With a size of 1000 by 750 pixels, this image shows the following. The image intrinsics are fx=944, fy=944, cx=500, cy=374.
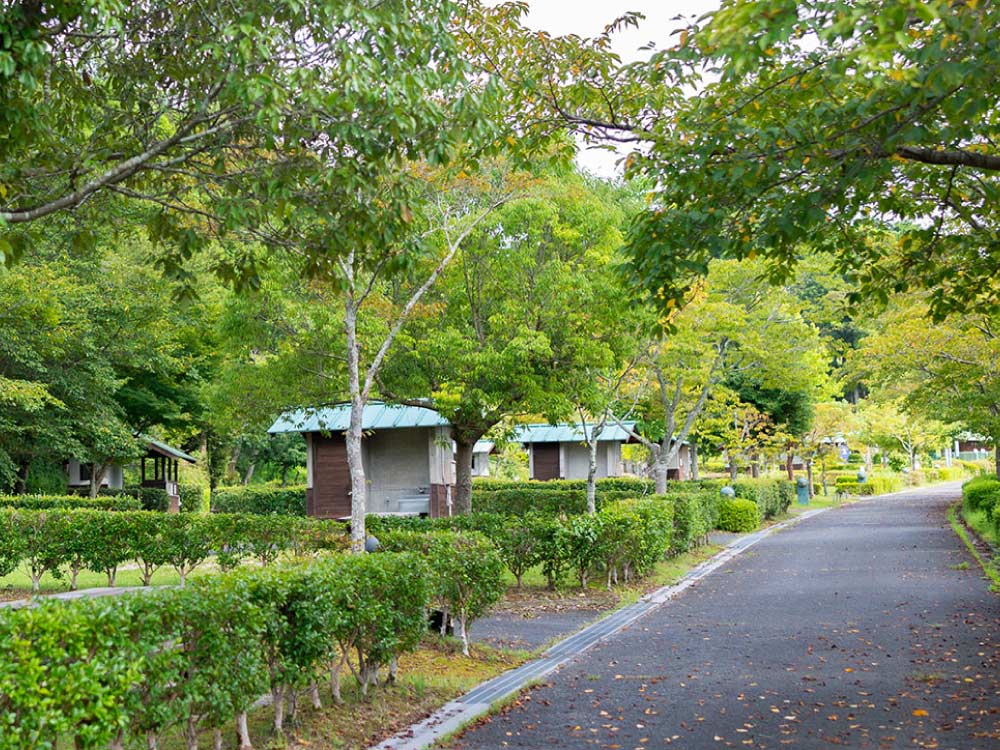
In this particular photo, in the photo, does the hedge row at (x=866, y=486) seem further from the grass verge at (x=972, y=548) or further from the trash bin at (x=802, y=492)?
the grass verge at (x=972, y=548)

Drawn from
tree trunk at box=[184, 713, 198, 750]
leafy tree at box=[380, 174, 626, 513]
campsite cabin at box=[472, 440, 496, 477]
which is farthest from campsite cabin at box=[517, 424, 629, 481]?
tree trunk at box=[184, 713, 198, 750]

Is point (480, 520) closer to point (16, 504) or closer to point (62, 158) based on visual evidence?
point (62, 158)

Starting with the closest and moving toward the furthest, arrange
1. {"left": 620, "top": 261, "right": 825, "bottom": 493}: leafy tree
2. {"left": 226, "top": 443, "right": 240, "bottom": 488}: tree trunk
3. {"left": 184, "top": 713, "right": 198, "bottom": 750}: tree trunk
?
{"left": 184, "top": 713, "right": 198, "bottom": 750}: tree trunk → {"left": 620, "top": 261, "right": 825, "bottom": 493}: leafy tree → {"left": 226, "top": 443, "right": 240, "bottom": 488}: tree trunk

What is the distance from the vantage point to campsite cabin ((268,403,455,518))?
27.4 meters

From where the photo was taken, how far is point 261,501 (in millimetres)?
30562

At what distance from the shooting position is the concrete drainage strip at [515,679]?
6781 mm

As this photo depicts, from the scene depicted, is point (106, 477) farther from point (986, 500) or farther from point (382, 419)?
point (986, 500)

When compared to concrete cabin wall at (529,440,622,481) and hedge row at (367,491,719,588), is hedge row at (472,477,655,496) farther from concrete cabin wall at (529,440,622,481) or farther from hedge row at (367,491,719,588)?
hedge row at (367,491,719,588)

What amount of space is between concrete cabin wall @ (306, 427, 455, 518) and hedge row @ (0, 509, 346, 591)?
35.3ft

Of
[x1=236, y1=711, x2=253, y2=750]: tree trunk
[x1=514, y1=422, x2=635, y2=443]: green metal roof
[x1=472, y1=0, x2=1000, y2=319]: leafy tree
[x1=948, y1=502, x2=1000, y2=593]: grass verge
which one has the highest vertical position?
[x1=472, y1=0, x2=1000, y2=319]: leafy tree

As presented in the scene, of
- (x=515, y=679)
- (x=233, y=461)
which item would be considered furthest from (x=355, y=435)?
(x=233, y=461)

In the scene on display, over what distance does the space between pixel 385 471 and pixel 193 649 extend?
2298 cm

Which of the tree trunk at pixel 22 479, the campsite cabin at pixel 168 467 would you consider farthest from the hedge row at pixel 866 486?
the tree trunk at pixel 22 479

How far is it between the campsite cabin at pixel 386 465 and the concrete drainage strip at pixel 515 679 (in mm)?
11799
